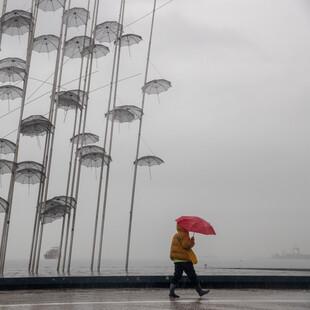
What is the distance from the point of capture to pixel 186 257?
29.8 feet

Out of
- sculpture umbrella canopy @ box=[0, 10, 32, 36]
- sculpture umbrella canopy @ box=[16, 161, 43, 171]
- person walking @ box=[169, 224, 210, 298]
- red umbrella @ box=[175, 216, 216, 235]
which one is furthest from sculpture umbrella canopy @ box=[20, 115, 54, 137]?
person walking @ box=[169, 224, 210, 298]

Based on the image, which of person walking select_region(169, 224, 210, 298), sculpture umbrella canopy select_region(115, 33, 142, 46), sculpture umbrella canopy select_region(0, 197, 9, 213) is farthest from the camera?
sculpture umbrella canopy select_region(115, 33, 142, 46)

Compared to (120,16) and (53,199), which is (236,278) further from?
(120,16)

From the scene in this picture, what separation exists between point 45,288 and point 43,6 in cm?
1016

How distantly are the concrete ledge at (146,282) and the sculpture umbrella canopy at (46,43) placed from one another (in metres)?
8.69

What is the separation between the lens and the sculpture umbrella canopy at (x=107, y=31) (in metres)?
17.0

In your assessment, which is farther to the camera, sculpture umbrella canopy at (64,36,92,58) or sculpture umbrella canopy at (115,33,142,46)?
sculpture umbrella canopy at (115,33,142,46)

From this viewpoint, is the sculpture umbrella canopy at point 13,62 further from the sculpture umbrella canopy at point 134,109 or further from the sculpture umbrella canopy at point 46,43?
the sculpture umbrella canopy at point 134,109

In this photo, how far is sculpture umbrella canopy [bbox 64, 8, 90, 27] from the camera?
1672 cm

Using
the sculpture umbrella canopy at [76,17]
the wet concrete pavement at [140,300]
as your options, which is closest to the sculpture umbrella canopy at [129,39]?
the sculpture umbrella canopy at [76,17]

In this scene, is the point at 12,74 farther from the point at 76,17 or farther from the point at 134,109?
the point at 134,109

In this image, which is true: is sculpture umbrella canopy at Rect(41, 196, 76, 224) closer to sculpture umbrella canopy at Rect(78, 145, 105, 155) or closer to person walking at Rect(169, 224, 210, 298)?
sculpture umbrella canopy at Rect(78, 145, 105, 155)

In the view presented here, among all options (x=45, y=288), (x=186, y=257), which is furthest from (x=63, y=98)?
(x=186, y=257)

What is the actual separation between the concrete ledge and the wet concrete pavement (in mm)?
437
